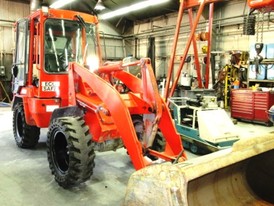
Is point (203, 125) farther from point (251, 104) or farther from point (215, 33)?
point (215, 33)

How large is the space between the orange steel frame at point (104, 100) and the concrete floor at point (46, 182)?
2.22 ft

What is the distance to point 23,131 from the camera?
532 centimetres

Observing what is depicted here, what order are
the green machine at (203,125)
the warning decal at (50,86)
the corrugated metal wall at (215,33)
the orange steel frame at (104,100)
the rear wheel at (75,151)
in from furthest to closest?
the corrugated metal wall at (215,33)
the green machine at (203,125)
the warning decal at (50,86)
the rear wheel at (75,151)
the orange steel frame at (104,100)

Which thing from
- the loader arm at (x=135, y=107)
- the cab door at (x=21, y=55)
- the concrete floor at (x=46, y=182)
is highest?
the cab door at (x=21, y=55)

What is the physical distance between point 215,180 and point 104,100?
1.62 m

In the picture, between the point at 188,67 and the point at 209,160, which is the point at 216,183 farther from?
the point at 188,67

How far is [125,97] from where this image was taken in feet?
12.3

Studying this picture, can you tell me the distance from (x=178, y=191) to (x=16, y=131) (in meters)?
5.13

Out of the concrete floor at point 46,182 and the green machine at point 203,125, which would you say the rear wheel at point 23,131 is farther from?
the green machine at point 203,125

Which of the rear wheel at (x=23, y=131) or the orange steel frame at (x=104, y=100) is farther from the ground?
the orange steel frame at (x=104, y=100)

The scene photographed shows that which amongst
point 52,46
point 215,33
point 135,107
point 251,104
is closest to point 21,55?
point 52,46

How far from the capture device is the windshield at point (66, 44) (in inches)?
177

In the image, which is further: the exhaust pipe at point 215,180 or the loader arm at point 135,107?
the loader arm at point 135,107

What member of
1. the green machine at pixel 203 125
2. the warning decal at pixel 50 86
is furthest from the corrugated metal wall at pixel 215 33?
the warning decal at pixel 50 86
